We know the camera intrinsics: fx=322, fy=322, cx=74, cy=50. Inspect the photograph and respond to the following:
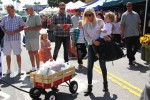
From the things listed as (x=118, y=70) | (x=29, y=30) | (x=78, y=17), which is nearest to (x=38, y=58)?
(x=29, y=30)

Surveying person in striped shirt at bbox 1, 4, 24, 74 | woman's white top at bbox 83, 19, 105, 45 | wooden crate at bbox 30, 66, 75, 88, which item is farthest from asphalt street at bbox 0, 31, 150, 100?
woman's white top at bbox 83, 19, 105, 45

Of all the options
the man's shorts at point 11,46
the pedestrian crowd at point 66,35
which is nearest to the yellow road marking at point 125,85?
the pedestrian crowd at point 66,35

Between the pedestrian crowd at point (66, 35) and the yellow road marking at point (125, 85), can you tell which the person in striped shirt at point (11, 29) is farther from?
the yellow road marking at point (125, 85)

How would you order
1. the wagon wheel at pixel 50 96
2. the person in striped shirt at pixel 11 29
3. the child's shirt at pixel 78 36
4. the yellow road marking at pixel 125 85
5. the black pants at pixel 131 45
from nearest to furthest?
1. the wagon wheel at pixel 50 96
2. the yellow road marking at pixel 125 85
3. the person in striped shirt at pixel 11 29
4. the black pants at pixel 131 45
5. the child's shirt at pixel 78 36

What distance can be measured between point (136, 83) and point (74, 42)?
3.38 metres

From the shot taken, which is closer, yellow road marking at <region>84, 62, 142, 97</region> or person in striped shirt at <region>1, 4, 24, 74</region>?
yellow road marking at <region>84, 62, 142, 97</region>

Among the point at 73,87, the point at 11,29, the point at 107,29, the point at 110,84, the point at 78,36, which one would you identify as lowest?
the point at 110,84

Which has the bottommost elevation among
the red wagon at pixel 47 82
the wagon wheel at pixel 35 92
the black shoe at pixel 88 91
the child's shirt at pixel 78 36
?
the black shoe at pixel 88 91

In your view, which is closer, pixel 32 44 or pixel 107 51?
pixel 107 51

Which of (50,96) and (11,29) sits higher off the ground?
(11,29)

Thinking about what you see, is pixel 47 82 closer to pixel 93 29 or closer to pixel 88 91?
pixel 88 91

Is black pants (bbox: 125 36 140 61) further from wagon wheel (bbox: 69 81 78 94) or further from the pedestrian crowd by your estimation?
wagon wheel (bbox: 69 81 78 94)

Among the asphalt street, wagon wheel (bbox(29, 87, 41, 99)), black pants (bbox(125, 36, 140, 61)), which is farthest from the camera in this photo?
black pants (bbox(125, 36, 140, 61))

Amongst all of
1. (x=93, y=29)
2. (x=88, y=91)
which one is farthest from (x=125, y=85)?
(x=93, y=29)
